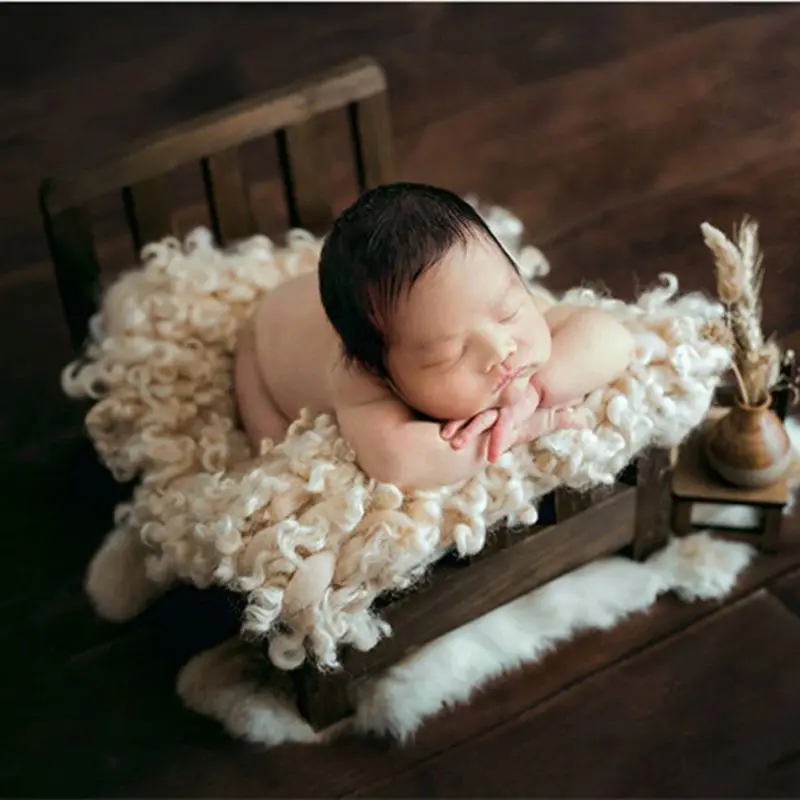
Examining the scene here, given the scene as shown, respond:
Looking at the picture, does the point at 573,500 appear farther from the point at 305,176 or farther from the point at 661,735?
the point at 305,176

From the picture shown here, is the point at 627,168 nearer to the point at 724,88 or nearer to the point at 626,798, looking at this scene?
the point at 724,88

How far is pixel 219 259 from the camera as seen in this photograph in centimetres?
123

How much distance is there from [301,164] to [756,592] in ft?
2.08

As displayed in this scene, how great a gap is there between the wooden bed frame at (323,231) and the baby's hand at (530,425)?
0.25 ft

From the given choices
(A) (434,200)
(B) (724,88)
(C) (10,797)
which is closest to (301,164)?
(A) (434,200)

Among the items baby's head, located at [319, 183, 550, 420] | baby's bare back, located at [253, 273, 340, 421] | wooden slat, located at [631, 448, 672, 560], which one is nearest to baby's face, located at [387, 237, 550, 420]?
baby's head, located at [319, 183, 550, 420]

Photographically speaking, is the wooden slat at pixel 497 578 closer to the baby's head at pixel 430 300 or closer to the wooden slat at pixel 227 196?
the baby's head at pixel 430 300

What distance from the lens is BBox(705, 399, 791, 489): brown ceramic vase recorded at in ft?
3.68

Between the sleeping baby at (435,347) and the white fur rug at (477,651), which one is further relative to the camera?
the white fur rug at (477,651)

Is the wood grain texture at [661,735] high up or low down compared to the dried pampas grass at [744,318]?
down

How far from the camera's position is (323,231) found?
134cm

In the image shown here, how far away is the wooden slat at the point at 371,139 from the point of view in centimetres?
128

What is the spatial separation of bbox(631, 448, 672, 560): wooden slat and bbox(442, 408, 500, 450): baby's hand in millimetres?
198

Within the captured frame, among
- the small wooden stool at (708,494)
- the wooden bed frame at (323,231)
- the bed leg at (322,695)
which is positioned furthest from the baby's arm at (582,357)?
the bed leg at (322,695)
